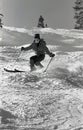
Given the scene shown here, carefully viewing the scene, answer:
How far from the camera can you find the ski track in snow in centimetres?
1266

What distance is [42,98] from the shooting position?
15.0 metres

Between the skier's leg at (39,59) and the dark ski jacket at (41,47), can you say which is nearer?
the dark ski jacket at (41,47)

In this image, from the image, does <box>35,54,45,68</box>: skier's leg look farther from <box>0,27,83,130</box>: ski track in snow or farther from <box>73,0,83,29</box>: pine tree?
<box>73,0,83,29</box>: pine tree

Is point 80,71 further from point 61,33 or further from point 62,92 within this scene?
point 61,33

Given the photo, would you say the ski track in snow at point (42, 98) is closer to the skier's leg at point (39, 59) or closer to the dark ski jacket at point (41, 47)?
the skier's leg at point (39, 59)

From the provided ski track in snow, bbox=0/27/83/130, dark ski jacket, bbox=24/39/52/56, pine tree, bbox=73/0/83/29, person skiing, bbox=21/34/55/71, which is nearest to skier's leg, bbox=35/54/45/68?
person skiing, bbox=21/34/55/71

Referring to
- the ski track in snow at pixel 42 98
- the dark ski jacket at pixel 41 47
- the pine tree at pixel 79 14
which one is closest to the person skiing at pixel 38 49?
the dark ski jacket at pixel 41 47

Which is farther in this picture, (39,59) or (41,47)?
(39,59)

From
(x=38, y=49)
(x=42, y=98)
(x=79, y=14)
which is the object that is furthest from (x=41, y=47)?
(x=79, y=14)

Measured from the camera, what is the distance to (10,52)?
2628 cm

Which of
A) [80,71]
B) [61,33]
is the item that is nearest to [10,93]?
[80,71]

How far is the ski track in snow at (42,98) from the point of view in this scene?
12656 mm

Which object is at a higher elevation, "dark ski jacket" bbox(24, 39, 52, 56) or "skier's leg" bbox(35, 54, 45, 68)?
"dark ski jacket" bbox(24, 39, 52, 56)

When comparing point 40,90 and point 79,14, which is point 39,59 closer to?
point 40,90
